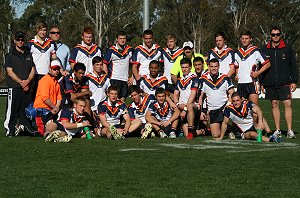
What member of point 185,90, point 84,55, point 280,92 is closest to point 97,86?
point 84,55

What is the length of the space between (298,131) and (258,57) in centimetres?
208

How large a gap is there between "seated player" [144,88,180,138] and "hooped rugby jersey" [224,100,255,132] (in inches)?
→ 48.4

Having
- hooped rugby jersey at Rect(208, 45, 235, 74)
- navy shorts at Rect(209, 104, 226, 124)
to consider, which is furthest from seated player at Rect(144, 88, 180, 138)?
hooped rugby jersey at Rect(208, 45, 235, 74)

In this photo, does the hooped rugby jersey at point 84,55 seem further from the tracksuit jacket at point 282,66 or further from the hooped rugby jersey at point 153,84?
the tracksuit jacket at point 282,66

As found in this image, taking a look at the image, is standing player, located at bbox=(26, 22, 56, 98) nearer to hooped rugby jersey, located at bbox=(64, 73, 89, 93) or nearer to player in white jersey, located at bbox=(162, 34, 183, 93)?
hooped rugby jersey, located at bbox=(64, 73, 89, 93)

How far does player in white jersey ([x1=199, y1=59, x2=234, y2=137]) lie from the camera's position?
13.4 m

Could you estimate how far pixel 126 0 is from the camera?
177 feet

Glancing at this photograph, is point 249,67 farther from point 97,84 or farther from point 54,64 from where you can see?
point 54,64

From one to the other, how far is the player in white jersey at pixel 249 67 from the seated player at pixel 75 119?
291cm

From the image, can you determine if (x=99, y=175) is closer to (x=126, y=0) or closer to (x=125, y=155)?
(x=125, y=155)

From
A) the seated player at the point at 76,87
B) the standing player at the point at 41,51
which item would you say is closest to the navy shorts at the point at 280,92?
the seated player at the point at 76,87

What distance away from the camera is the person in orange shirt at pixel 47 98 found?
43.3 feet

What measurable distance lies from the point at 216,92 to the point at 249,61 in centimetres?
85

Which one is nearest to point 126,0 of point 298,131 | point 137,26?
point 137,26
